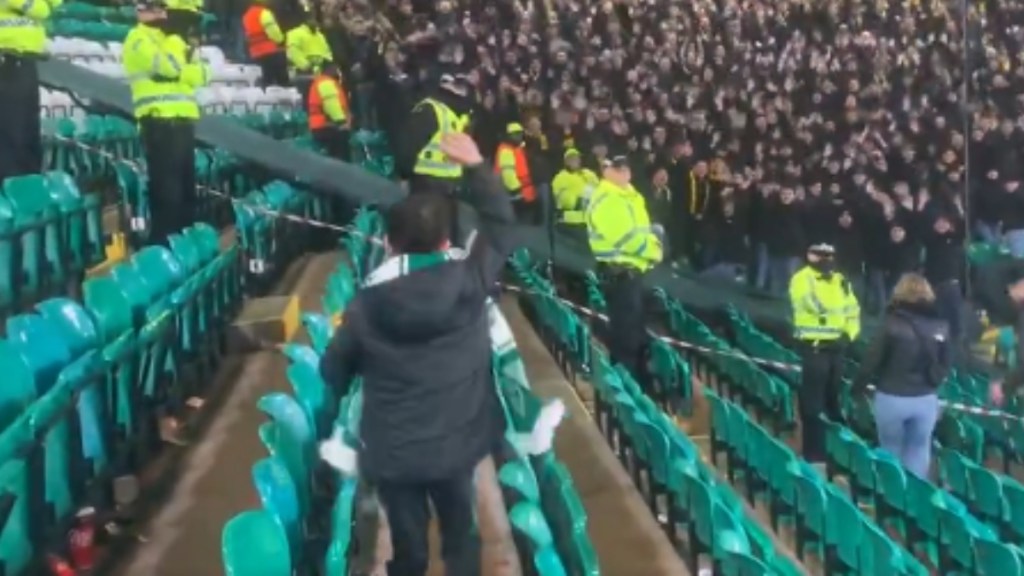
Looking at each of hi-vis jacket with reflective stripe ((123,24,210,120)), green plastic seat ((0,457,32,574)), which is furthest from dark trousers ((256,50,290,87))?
green plastic seat ((0,457,32,574))

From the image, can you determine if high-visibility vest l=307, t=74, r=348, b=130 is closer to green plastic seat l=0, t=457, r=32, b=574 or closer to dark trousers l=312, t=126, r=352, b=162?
dark trousers l=312, t=126, r=352, b=162

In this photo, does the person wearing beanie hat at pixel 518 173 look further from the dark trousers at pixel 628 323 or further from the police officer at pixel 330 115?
the dark trousers at pixel 628 323

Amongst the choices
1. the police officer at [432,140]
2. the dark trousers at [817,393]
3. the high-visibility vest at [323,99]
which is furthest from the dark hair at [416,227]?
the high-visibility vest at [323,99]

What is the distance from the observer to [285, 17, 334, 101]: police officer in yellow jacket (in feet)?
26.6

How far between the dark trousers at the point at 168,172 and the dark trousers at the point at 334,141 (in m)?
2.51

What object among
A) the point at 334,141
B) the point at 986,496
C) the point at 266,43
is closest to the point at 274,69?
the point at 266,43

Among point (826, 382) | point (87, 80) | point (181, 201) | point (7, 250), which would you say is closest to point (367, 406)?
point (7, 250)

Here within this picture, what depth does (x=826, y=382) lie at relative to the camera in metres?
5.33

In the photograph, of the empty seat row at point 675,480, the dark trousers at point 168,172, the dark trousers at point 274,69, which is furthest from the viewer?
the dark trousers at point 274,69

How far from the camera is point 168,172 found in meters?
4.74

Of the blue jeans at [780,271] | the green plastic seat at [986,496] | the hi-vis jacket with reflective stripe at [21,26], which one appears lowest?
the green plastic seat at [986,496]

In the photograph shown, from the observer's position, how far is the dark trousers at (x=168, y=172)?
4676 mm

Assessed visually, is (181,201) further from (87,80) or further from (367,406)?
(367,406)

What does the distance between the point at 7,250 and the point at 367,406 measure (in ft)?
5.53
